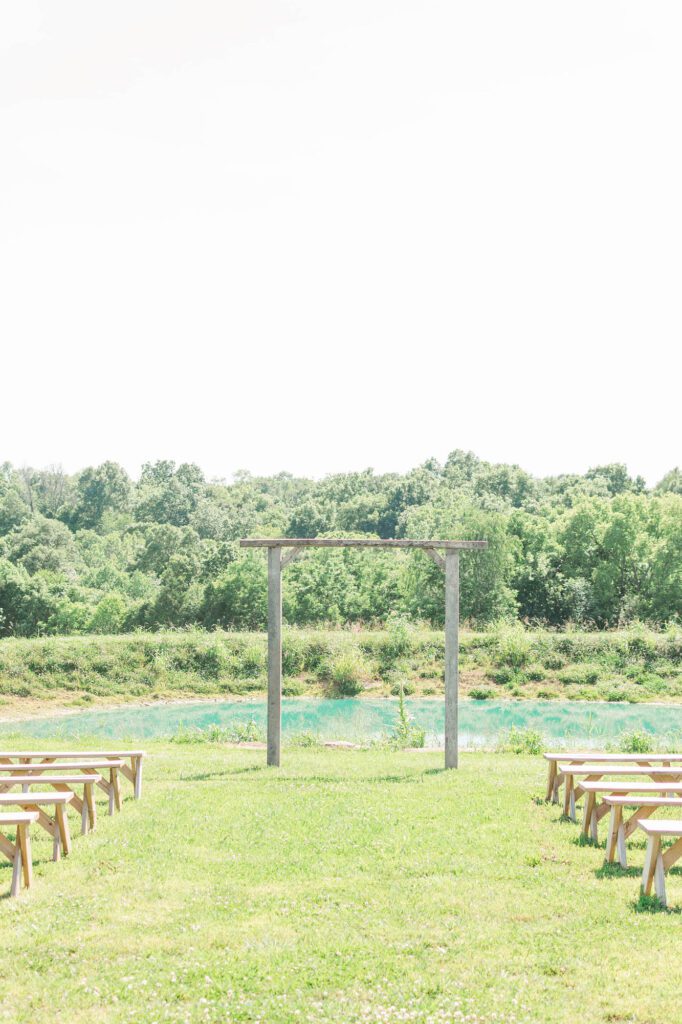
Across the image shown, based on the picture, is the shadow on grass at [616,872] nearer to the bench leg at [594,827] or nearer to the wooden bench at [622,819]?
the wooden bench at [622,819]

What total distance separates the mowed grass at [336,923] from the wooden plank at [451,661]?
99.8 inches

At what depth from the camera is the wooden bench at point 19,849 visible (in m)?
5.73

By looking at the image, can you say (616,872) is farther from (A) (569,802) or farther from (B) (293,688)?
(B) (293,688)

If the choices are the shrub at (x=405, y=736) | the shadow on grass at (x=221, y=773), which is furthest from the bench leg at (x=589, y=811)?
the shrub at (x=405, y=736)

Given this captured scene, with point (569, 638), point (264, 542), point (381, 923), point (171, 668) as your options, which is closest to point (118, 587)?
point (171, 668)

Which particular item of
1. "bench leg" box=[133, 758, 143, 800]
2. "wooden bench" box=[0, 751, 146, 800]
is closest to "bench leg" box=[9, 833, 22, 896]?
"wooden bench" box=[0, 751, 146, 800]

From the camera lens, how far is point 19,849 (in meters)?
5.90

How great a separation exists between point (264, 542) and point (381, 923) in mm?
6502

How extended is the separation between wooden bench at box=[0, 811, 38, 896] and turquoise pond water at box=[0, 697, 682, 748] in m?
10.9

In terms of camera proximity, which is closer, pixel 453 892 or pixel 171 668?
pixel 453 892

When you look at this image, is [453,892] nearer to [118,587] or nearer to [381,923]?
[381,923]

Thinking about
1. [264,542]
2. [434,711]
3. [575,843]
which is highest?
[264,542]

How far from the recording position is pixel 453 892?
578cm

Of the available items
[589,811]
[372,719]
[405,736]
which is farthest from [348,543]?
[372,719]
